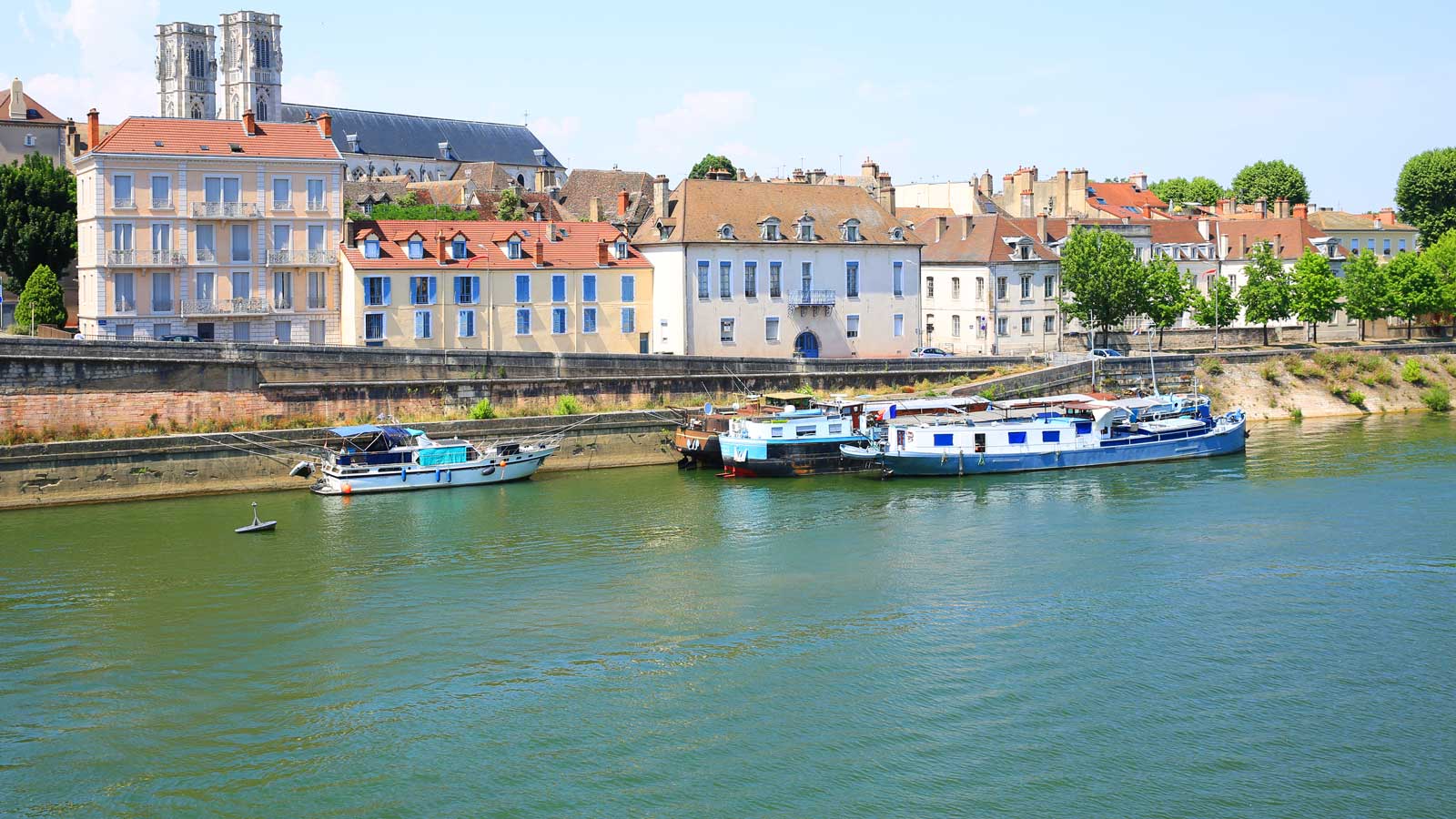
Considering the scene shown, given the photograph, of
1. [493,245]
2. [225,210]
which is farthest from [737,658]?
[225,210]

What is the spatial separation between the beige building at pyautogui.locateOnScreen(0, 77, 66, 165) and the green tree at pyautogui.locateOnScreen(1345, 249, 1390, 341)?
2254 inches

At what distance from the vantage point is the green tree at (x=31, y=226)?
53156mm

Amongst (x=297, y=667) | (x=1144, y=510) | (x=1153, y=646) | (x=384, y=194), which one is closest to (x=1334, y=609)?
(x=1153, y=646)

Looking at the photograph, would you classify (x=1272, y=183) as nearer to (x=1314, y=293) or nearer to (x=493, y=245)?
(x=1314, y=293)

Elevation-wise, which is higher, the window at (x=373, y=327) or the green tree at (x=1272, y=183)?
the green tree at (x=1272, y=183)

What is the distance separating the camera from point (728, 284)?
50.8 meters

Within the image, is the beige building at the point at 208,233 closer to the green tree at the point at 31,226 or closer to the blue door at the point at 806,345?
the green tree at the point at 31,226

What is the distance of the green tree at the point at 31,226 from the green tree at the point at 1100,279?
37082 mm

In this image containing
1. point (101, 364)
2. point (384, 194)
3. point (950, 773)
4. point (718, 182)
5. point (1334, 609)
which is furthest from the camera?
point (384, 194)

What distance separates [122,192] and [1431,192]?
242ft

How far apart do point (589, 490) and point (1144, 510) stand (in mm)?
13947

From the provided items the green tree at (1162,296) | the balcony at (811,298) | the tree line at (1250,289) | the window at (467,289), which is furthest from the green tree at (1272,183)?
the window at (467,289)

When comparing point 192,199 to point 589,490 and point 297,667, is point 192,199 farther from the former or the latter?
point 297,667

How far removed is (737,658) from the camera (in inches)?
930
